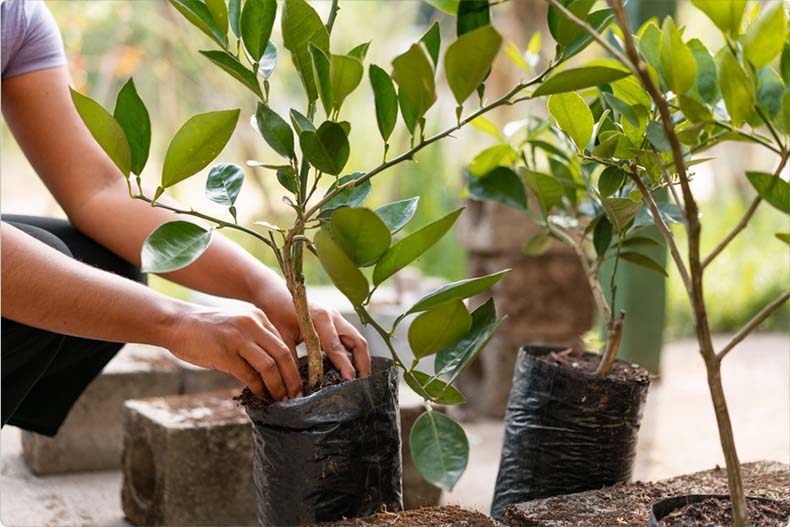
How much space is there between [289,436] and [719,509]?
50 centimetres

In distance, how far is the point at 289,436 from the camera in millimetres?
1159

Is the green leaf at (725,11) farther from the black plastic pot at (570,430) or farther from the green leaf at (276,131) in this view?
the black plastic pot at (570,430)

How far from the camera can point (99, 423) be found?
2258 millimetres

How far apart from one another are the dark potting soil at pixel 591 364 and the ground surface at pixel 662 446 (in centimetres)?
53

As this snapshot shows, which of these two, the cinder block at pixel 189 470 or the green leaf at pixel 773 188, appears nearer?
the green leaf at pixel 773 188

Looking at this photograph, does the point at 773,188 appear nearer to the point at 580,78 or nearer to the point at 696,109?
the point at 696,109

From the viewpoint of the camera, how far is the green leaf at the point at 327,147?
1003 millimetres

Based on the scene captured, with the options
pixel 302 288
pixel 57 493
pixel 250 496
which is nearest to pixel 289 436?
pixel 302 288

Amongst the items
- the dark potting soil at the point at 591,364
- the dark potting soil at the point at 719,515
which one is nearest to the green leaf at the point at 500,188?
the dark potting soil at the point at 591,364

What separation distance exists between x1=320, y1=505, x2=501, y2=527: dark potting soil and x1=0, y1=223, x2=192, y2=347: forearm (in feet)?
1.09

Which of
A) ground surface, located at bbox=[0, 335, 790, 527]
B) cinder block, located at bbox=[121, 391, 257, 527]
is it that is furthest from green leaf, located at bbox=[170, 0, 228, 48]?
ground surface, located at bbox=[0, 335, 790, 527]

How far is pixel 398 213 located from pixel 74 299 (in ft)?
1.37

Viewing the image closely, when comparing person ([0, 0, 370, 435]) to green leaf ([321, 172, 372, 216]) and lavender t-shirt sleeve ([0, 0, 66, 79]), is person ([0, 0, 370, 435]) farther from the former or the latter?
green leaf ([321, 172, 372, 216])

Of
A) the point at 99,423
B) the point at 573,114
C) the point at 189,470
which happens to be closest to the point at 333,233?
the point at 573,114
